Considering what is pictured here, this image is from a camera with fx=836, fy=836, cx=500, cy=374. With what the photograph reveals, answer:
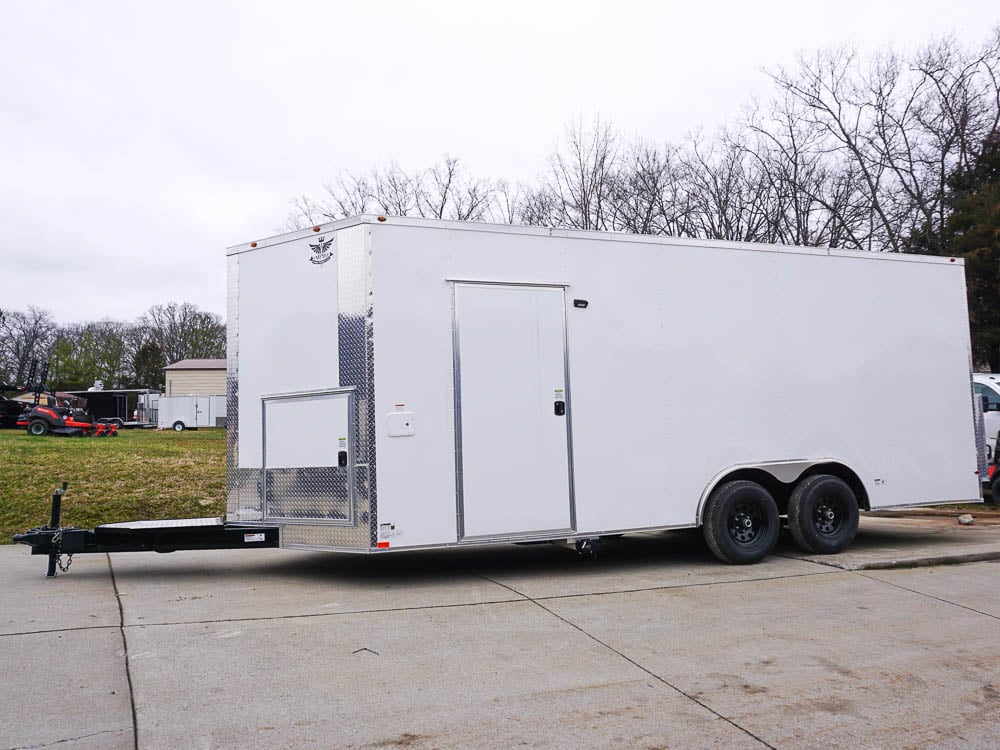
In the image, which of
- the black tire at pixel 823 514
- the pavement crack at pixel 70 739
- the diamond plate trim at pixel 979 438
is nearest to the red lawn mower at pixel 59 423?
the black tire at pixel 823 514

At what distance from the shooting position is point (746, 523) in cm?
841

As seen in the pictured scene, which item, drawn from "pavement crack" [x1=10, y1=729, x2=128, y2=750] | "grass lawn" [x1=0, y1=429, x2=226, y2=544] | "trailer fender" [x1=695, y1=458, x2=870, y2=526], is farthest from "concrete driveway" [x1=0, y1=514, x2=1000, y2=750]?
"grass lawn" [x1=0, y1=429, x2=226, y2=544]

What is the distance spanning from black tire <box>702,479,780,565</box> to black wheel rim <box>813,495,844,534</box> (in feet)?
1.94

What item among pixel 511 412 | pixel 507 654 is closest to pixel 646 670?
pixel 507 654

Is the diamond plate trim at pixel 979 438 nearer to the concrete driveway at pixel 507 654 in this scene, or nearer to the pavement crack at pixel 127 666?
the concrete driveway at pixel 507 654

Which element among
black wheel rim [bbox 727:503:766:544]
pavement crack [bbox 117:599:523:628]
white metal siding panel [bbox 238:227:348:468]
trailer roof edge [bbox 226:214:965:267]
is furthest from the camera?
black wheel rim [bbox 727:503:766:544]

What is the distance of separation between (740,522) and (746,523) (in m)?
0.06

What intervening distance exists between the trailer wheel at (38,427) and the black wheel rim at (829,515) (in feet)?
79.3

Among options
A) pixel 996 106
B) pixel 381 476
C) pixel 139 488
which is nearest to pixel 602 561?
pixel 381 476

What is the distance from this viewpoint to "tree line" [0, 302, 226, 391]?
227 ft

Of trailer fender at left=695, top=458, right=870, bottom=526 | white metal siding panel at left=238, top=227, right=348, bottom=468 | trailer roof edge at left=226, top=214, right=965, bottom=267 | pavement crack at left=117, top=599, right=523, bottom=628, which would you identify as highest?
trailer roof edge at left=226, top=214, right=965, bottom=267

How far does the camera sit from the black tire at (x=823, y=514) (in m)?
8.54

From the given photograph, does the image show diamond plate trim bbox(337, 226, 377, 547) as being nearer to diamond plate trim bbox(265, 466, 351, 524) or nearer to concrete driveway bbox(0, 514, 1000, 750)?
diamond plate trim bbox(265, 466, 351, 524)

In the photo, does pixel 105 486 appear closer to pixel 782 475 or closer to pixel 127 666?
pixel 127 666
